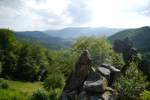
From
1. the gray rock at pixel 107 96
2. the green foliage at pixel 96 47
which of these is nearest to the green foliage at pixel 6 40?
the green foliage at pixel 96 47

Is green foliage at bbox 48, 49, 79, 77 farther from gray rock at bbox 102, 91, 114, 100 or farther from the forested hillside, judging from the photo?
gray rock at bbox 102, 91, 114, 100

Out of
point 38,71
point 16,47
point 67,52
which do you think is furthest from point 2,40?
point 67,52

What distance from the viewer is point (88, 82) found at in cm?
4112

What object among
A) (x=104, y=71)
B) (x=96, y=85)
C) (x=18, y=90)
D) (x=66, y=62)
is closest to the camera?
(x=96, y=85)

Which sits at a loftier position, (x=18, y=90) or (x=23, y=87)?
(x=18, y=90)

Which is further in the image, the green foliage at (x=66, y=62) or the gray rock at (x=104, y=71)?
the green foliage at (x=66, y=62)

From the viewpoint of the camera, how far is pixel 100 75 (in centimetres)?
4166

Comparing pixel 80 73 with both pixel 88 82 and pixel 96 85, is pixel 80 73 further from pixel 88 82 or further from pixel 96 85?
pixel 96 85

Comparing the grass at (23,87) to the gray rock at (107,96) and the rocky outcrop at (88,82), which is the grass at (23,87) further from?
the gray rock at (107,96)

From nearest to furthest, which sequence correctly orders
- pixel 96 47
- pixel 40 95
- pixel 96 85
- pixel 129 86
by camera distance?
pixel 96 85 < pixel 129 86 < pixel 40 95 < pixel 96 47

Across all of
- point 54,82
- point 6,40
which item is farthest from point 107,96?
point 6,40

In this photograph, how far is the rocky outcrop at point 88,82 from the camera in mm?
39688

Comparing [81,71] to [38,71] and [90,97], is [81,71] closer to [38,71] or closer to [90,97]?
[90,97]

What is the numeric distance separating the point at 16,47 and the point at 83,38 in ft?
140
